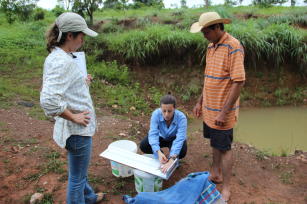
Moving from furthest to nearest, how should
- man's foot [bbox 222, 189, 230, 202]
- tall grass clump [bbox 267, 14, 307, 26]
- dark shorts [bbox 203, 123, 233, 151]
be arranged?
tall grass clump [bbox 267, 14, 307, 26] < man's foot [bbox 222, 189, 230, 202] < dark shorts [bbox 203, 123, 233, 151]

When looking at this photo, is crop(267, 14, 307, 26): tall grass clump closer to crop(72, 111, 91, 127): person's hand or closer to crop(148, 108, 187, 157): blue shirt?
crop(148, 108, 187, 157): blue shirt

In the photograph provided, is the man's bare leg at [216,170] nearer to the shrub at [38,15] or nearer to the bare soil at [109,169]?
the bare soil at [109,169]

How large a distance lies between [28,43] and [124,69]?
126 inches

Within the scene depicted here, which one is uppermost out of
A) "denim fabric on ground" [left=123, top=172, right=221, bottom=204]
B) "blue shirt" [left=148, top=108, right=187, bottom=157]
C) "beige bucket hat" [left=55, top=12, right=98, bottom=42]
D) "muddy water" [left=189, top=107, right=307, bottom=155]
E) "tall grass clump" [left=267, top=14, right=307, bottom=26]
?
"tall grass clump" [left=267, top=14, right=307, bottom=26]

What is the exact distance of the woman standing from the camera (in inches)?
57.3

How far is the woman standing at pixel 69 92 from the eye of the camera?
1455 mm

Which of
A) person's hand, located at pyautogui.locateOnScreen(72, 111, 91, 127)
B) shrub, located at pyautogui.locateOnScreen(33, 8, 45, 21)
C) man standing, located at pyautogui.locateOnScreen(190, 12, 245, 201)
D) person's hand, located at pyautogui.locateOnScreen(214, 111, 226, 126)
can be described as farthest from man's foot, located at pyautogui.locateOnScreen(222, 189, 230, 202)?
shrub, located at pyautogui.locateOnScreen(33, 8, 45, 21)

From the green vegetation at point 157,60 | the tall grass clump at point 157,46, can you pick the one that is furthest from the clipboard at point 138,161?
the tall grass clump at point 157,46

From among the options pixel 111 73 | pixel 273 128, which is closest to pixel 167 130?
pixel 273 128

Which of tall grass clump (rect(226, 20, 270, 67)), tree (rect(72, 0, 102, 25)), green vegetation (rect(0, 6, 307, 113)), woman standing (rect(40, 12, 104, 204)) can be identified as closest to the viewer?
woman standing (rect(40, 12, 104, 204))

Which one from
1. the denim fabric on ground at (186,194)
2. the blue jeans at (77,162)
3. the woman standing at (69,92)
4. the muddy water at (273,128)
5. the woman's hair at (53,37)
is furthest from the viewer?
the muddy water at (273,128)

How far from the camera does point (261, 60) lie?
5875 millimetres

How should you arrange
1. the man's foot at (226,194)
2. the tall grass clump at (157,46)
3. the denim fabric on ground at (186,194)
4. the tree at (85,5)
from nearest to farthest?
1. the denim fabric on ground at (186,194)
2. the man's foot at (226,194)
3. the tall grass clump at (157,46)
4. the tree at (85,5)

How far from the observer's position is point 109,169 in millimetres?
2824
